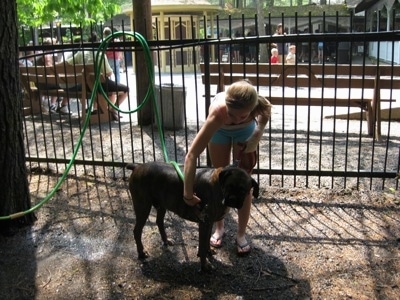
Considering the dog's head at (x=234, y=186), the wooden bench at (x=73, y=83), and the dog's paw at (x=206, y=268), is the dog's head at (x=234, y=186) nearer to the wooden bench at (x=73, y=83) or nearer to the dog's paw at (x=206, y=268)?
the dog's paw at (x=206, y=268)

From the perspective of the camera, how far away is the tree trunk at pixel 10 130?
13.4 feet

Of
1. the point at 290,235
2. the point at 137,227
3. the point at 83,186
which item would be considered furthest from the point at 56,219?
the point at 290,235

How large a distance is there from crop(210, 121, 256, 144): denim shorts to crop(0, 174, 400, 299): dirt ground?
3.00ft

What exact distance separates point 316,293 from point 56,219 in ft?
8.68

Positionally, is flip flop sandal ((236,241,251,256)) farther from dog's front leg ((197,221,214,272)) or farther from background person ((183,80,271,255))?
dog's front leg ((197,221,214,272))

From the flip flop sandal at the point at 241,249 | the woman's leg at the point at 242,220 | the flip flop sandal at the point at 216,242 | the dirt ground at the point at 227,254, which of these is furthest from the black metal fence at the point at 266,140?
the flip flop sandal at the point at 241,249

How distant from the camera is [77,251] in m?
4.04

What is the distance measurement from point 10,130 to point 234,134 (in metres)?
2.01

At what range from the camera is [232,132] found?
3.69 metres

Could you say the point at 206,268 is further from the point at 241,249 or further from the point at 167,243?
the point at 167,243

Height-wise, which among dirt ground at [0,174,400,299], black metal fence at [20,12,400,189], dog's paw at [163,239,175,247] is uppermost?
black metal fence at [20,12,400,189]

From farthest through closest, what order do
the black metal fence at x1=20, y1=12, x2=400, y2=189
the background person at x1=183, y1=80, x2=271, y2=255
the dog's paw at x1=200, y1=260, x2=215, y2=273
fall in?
1. the black metal fence at x1=20, y1=12, x2=400, y2=189
2. the dog's paw at x1=200, y1=260, x2=215, y2=273
3. the background person at x1=183, y1=80, x2=271, y2=255

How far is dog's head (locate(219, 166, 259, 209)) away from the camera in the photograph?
3019 mm

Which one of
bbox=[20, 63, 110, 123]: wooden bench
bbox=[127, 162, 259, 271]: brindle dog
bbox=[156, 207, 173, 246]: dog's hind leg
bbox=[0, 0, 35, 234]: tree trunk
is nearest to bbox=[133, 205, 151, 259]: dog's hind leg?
bbox=[127, 162, 259, 271]: brindle dog
